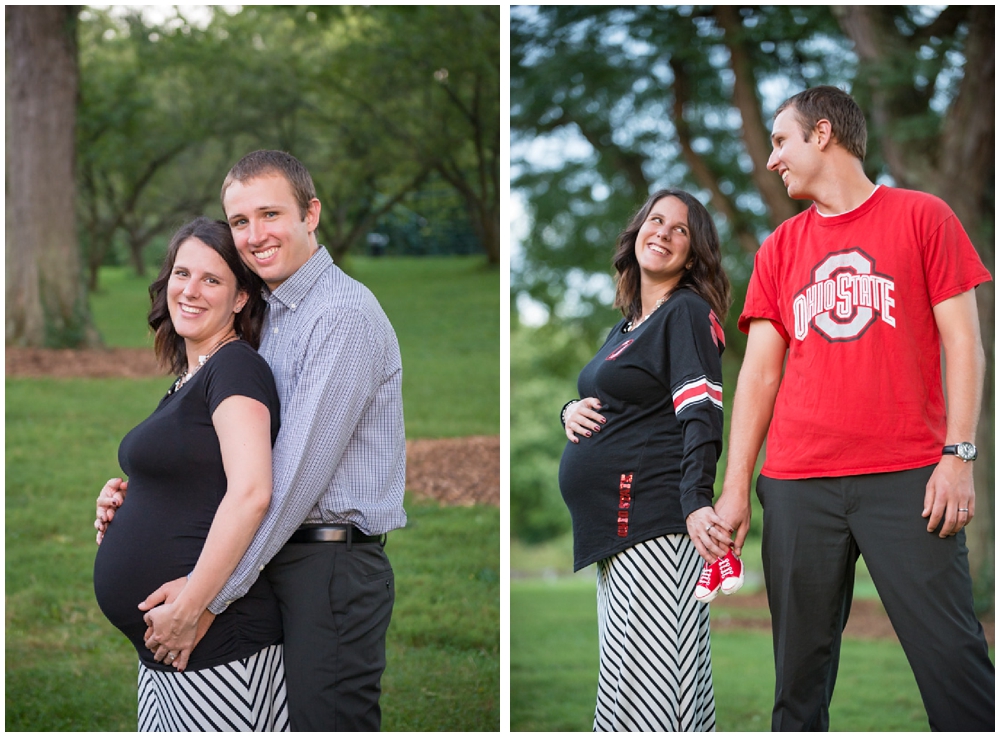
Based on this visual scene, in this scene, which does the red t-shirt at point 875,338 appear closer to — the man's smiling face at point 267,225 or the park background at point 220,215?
the man's smiling face at point 267,225

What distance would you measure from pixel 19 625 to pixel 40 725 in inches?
41.4

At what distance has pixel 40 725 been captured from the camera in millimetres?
3666

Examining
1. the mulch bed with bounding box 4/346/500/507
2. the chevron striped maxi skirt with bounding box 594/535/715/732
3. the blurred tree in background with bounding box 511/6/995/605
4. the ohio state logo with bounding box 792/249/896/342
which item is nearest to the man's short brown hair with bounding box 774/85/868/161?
the ohio state logo with bounding box 792/249/896/342

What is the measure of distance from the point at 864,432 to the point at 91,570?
4.31 meters

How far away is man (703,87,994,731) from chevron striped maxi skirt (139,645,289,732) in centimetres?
100

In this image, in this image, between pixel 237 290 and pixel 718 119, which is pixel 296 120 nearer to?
pixel 718 119

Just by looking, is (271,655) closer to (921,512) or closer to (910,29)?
(921,512)

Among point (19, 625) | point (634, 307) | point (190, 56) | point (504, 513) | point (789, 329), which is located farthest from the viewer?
point (190, 56)

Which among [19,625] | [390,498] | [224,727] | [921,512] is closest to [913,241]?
[921,512]

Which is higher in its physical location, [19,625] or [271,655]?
[271,655]

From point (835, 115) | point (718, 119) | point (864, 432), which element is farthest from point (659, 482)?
point (718, 119)

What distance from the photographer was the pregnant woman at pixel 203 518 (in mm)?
1744

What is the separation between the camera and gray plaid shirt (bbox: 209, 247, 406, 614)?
5.82 ft

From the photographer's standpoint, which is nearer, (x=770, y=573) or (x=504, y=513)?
(x=770, y=573)
